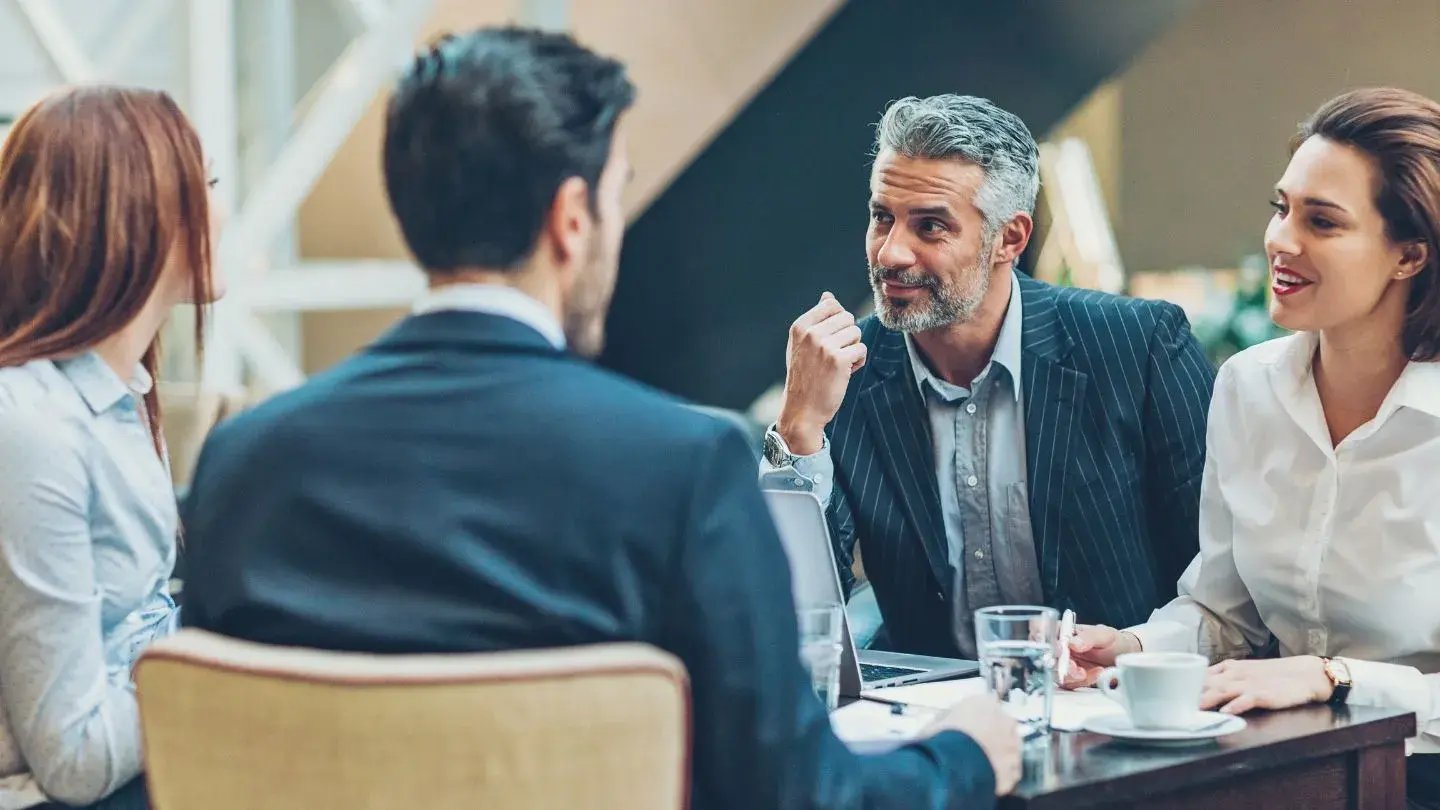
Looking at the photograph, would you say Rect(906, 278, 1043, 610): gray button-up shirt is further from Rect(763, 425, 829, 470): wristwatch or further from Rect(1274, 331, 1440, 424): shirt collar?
Rect(1274, 331, 1440, 424): shirt collar

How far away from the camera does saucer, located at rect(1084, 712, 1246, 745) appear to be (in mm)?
1482

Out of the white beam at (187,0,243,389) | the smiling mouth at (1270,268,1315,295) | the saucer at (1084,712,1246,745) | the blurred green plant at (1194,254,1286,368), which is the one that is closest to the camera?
the saucer at (1084,712,1246,745)

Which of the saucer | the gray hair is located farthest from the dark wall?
the saucer

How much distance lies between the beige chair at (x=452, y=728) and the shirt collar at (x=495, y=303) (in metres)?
0.25

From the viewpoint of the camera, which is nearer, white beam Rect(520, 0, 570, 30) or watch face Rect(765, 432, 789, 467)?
watch face Rect(765, 432, 789, 467)

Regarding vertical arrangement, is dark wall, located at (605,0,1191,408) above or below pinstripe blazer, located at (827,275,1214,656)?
above

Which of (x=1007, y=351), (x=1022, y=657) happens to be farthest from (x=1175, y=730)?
(x=1007, y=351)

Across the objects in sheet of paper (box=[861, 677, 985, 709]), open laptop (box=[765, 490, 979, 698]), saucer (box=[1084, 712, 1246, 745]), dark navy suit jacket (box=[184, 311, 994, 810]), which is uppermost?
dark navy suit jacket (box=[184, 311, 994, 810])

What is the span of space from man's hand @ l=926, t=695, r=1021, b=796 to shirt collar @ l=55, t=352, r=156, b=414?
37.7 inches

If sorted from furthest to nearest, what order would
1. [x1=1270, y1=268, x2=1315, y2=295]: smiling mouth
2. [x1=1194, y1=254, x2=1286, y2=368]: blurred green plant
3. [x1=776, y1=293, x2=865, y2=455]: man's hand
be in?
[x1=1194, y1=254, x2=1286, y2=368]: blurred green plant < [x1=776, y1=293, x2=865, y2=455]: man's hand < [x1=1270, y1=268, x2=1315, y2=295]: smiling mouth

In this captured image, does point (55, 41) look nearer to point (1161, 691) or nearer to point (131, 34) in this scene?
point (131, 34)

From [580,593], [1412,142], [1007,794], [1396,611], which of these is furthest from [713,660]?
[1412,142]

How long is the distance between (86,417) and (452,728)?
0.88 m

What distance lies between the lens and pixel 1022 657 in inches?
61.9
